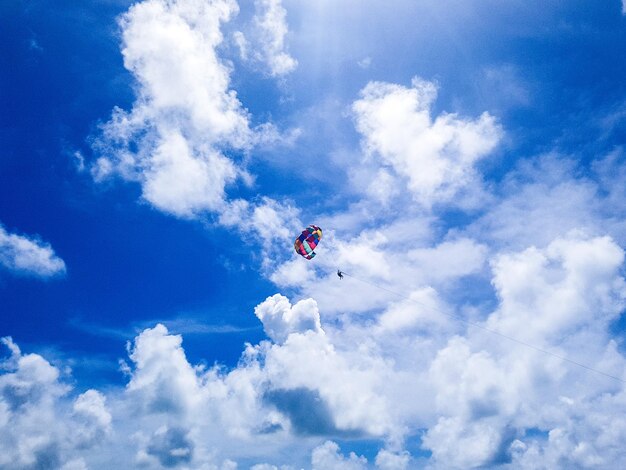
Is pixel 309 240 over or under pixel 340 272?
over

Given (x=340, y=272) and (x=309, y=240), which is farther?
(x=309, y=240)

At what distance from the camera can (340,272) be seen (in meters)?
29.3

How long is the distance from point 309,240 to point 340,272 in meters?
7.83

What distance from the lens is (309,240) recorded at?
115ft
